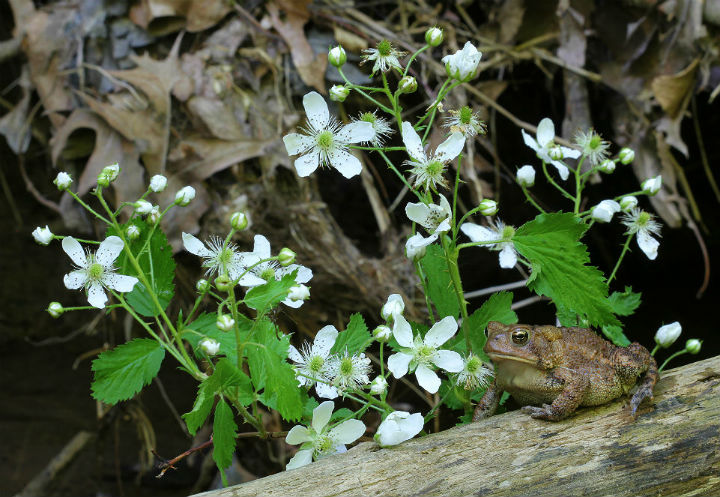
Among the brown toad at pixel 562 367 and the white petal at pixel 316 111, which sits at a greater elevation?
the white petal at pixel 316 111

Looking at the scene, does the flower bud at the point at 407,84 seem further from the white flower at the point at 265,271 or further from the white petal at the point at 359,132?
the white flower at the point at 265,271

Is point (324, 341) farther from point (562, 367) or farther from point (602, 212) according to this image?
point (602, 212)

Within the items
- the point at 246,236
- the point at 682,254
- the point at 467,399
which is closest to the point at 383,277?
the point at 246,236

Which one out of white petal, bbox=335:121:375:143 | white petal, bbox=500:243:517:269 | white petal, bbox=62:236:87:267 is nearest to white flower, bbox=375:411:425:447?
white petal, bbox=500:243:517:269

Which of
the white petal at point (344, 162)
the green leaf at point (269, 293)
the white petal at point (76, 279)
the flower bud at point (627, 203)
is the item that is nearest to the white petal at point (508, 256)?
the flower bud at point (627, 203)

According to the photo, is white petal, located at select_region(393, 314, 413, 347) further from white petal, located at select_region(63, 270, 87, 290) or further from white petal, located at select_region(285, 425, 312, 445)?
white petal, located at select_region(63, 270, 87, 290)

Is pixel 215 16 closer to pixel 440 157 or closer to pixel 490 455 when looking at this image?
pixel 440 157
